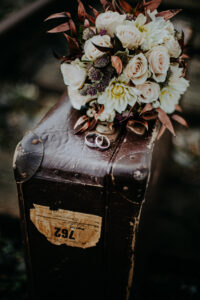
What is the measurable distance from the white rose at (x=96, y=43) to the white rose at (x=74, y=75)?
2.7 inches

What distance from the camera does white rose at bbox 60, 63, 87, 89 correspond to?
3.70 feet

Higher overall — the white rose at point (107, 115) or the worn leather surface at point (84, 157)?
the white rose at point (107, 115)

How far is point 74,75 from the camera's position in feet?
3.74

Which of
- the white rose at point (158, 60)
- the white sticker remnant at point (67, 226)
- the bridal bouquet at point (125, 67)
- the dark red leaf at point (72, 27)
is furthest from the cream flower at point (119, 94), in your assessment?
the white sticker remnant at point (67, 226)

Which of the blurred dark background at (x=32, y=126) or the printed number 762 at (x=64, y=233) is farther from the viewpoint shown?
the blurred dark background at (x=32, y=126)

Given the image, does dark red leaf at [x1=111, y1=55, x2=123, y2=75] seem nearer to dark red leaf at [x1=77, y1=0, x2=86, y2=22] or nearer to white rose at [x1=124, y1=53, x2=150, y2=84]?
white rose at [x1=124, y1=53, x2=150, y2=84]

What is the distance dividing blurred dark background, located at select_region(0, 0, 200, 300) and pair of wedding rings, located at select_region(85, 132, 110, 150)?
1.28 ft

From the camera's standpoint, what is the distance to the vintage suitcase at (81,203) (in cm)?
99

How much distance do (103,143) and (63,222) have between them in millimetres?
320

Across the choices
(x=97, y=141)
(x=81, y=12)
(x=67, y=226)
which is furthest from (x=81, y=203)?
(x=81, y=12)

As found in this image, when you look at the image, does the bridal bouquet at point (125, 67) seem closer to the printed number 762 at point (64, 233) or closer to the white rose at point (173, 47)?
the white rose at point (173, 47)

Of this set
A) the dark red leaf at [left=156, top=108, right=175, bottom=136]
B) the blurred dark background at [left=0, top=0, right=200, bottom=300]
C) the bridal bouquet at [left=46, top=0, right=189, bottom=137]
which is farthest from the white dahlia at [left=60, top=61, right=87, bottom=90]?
the blurred dark background at [left=0, top=0, right=200, bottom=300]

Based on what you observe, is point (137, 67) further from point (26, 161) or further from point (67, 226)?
point (67, 226)

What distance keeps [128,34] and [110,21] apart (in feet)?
0.31
